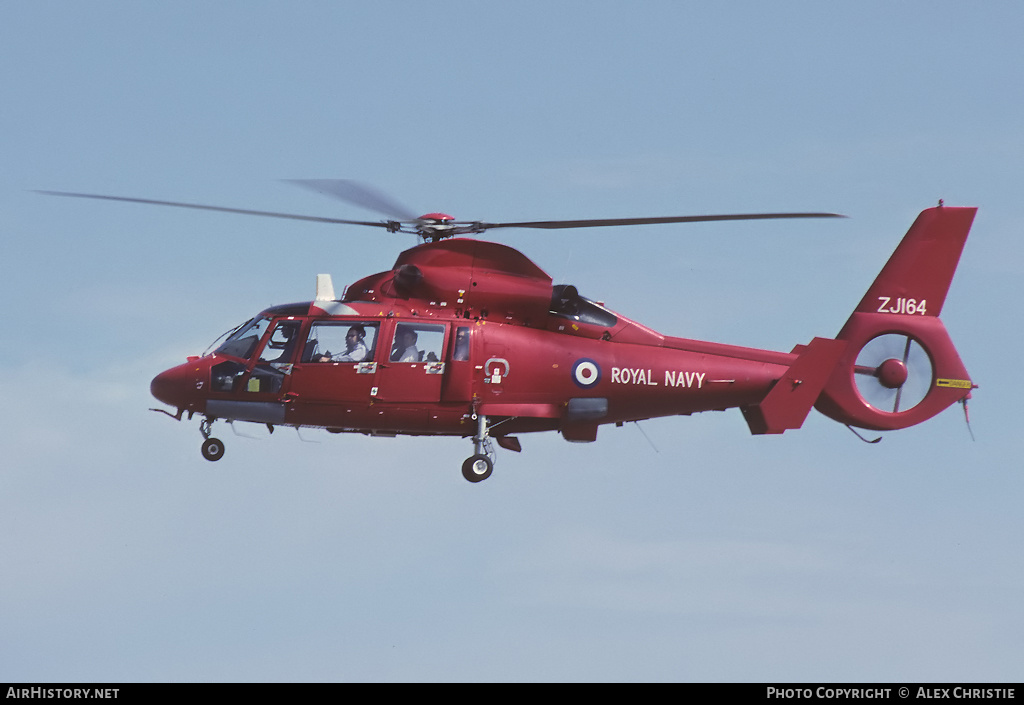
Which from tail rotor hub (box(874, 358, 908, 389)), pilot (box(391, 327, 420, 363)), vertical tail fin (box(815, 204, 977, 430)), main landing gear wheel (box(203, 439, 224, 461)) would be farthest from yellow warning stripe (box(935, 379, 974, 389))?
main landing gear wheel (box(203, 439, 224, 461))

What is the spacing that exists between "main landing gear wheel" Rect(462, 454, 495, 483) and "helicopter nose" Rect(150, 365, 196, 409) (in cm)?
545

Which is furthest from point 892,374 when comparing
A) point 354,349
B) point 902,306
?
point 354,349

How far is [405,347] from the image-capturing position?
2612 centimetres

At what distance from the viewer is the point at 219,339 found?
27.3m

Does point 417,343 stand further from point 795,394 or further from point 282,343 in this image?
point 795,394

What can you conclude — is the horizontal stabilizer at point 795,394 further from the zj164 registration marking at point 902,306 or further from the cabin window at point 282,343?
the cabin window at point 282,343

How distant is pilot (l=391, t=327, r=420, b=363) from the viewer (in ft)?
85.5

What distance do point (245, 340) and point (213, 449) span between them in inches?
85.5

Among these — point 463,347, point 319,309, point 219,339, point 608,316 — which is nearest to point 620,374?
point 608,316

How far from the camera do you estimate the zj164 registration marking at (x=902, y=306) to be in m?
29.1

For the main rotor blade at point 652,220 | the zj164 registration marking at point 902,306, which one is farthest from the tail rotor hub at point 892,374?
the main rotor blade at point 652,220

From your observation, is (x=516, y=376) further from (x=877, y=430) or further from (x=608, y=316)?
(x=877, y=430)

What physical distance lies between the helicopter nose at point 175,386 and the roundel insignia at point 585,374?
7.27 m

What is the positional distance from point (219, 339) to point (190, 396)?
1.33 metres
